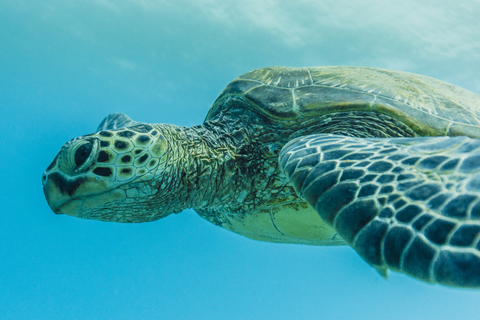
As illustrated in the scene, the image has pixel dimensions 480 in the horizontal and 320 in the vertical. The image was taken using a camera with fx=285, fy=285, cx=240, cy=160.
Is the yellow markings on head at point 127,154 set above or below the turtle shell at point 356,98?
below

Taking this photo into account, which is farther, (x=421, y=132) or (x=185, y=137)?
(x=185, y=137)

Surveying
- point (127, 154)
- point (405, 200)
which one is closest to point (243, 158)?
point (127, 154)

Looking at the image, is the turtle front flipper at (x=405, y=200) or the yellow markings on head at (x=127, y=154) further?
the yellow markings on head at (x=127, y=154)

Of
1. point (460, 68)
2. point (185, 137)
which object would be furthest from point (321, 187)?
point (460, 68)

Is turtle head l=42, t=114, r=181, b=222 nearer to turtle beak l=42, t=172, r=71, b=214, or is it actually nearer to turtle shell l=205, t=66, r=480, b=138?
turtle beak l=42, t=172, r=71, b=214

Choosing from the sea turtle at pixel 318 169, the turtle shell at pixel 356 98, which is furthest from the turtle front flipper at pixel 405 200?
the turtle shell at pixel 356 98

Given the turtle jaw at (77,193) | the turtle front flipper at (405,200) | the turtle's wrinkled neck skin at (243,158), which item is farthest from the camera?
the turtle's wrinkled neck skin at (243,158)

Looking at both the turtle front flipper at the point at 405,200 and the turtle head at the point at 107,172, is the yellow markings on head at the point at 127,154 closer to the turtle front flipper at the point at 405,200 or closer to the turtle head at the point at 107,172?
the turtle head at the point at 107,172

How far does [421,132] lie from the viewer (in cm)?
198

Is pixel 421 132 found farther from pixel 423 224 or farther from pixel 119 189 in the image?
pixel 119 189

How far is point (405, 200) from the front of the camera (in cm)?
95

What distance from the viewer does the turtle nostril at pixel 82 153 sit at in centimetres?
186

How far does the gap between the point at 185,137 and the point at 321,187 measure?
149 centimetres

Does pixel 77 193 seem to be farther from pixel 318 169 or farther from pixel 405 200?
pixel 405 200
